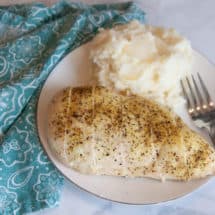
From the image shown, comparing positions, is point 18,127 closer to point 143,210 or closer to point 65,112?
point 65,112

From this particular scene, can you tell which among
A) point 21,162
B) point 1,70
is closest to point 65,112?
point 21,162

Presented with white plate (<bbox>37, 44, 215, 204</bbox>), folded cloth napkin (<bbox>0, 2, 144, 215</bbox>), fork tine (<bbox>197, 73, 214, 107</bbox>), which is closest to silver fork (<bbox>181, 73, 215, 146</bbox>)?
fork tine (<bbox>197, 73, 214, 107</bbox>)

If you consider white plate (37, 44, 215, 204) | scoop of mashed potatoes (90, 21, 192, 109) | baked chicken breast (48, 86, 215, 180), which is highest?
scoop of mashed potatoes (90, 21, 192, 109)

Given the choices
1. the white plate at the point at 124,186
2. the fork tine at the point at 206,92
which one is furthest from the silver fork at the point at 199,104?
the white plate at the point at 124,186

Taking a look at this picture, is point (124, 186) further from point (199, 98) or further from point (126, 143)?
point (199, 98)

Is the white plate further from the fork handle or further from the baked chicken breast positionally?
the fork handle

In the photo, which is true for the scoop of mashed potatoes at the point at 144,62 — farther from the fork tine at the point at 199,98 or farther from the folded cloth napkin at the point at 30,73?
the folded cloth napkin at the point at 30,73
